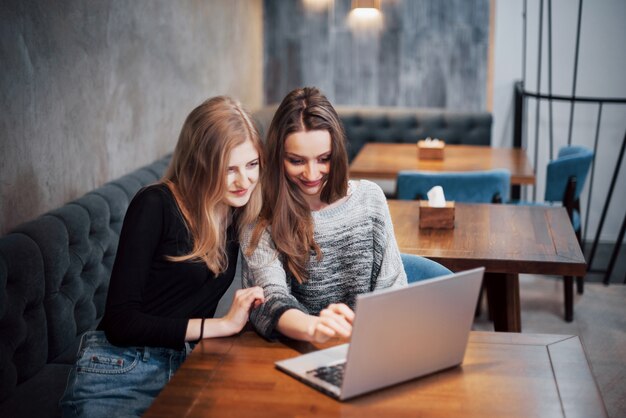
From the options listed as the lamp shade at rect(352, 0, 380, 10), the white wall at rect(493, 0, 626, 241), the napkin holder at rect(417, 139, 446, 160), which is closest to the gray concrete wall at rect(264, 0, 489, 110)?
the white wall at rect(493, 0, 626, 241)

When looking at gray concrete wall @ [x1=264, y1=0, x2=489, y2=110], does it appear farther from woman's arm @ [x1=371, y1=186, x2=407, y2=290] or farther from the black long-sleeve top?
the black long-sleeve top

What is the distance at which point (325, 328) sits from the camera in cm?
156

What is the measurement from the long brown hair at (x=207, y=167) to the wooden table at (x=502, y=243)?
0.92 meters

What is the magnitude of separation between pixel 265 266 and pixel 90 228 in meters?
1.11

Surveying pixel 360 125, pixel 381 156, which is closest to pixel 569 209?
pixel 381 156

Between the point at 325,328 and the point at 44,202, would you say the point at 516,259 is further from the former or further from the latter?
the point at 44,202

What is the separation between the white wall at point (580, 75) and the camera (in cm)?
571

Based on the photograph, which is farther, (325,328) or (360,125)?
(360,125)

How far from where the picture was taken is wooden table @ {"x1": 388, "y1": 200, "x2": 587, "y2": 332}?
8.20 ft

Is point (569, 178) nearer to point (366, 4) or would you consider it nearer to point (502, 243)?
point (366, 4)

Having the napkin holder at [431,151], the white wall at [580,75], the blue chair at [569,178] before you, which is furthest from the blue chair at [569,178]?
Answer: the white wall at [580,75]

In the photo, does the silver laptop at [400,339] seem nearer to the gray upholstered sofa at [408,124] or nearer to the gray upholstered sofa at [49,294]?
the gray upholstered sofa at [49,294]

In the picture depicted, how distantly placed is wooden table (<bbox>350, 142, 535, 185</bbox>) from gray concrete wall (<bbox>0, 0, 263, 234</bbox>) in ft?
3.49

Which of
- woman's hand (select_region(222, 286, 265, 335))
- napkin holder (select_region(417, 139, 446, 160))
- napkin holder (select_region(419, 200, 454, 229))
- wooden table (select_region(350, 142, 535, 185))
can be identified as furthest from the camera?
napkin holder (select_region(417, 139, 446, 160))
